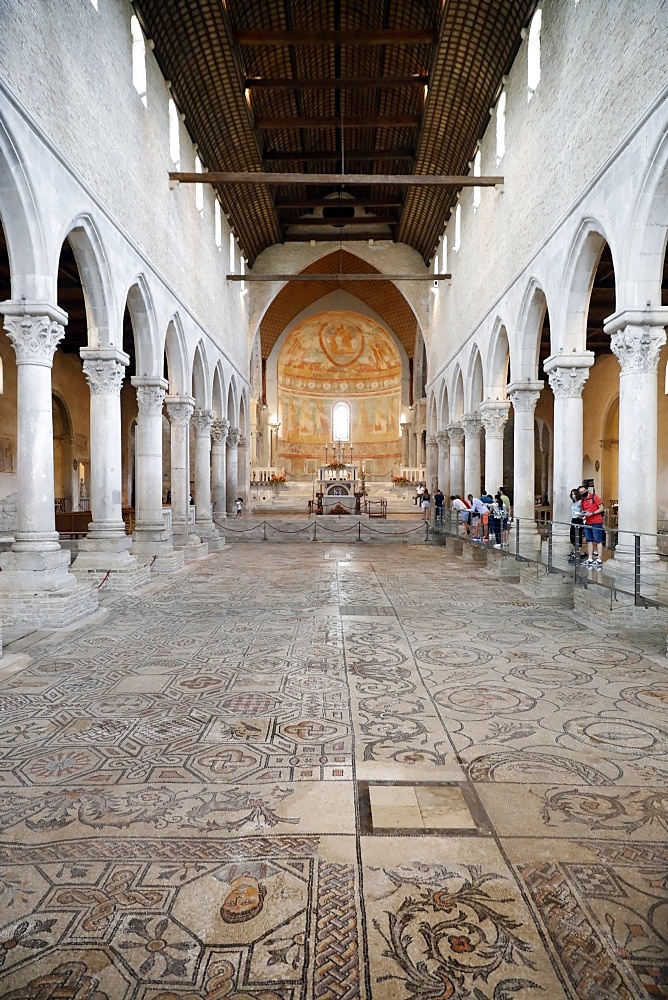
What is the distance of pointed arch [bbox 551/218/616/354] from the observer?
1108cm

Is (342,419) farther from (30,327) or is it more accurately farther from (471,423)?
(30,327)

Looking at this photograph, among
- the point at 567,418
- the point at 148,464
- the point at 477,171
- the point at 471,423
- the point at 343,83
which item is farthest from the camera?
the point at 471,423

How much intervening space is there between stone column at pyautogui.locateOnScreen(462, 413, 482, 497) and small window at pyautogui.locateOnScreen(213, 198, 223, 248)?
11346 mm

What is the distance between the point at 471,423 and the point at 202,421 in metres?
9.65

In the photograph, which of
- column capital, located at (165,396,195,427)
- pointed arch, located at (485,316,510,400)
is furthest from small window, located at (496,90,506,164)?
column capital, located at (165,396,195,427)

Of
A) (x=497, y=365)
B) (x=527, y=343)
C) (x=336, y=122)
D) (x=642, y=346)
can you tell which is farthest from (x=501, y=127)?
(x=642, y=346)

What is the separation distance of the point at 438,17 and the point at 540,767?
18353 millimetres

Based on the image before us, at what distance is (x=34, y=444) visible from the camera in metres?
8.87

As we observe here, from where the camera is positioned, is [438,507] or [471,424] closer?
[471,424]

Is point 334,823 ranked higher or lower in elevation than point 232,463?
lower

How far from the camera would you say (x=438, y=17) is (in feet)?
51.5

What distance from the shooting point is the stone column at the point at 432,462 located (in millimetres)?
31606

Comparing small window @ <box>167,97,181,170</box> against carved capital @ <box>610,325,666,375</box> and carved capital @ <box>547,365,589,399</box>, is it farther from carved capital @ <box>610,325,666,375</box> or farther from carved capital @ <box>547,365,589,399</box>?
carved capital @ <box>610,325,666,375</box>

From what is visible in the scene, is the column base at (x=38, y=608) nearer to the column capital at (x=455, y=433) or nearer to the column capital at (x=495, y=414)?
the column capital at (x=495, y=414)
